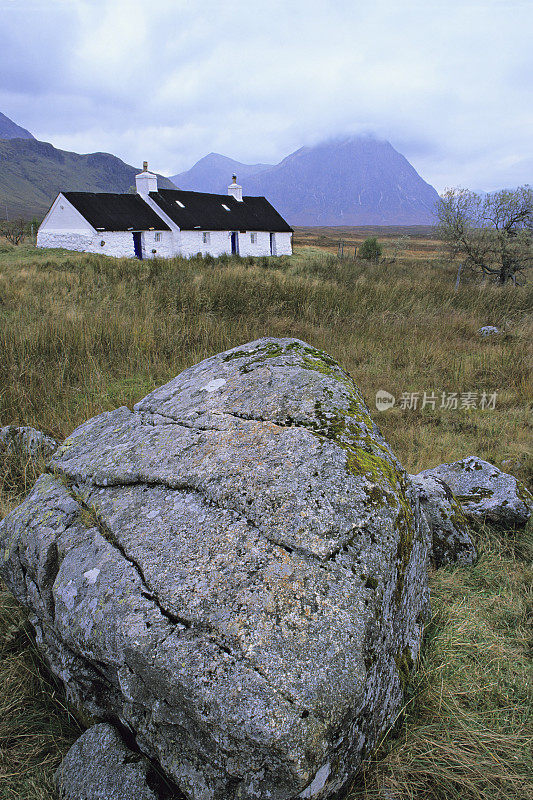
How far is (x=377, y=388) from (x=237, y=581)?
510 cm

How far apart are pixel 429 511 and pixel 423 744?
1.62 metres

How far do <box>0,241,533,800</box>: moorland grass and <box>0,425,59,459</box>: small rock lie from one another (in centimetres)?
17

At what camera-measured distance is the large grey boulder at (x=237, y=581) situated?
130cm

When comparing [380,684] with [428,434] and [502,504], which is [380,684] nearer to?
[502,504]

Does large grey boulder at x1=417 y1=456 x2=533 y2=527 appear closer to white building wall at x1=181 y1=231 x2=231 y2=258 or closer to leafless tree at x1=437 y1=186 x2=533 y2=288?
leafless tree at x1=437 y1=186 x2=533 y2=288

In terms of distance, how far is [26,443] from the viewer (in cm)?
364

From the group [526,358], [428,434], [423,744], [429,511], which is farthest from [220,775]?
[526,358]

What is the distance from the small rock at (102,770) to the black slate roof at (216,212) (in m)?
31.7

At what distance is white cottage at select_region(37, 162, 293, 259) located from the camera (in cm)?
2766

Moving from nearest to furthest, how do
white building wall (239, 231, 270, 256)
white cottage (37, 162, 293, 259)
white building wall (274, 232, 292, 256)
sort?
white cottage (37, 162, 293, 259) < white building wall (239, 231, 270, 256) < white building wall (274, 232, 292, 256)

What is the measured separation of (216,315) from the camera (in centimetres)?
813

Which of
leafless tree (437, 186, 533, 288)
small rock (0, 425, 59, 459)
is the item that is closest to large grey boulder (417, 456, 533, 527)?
small rock (0, 425, 59, 459)

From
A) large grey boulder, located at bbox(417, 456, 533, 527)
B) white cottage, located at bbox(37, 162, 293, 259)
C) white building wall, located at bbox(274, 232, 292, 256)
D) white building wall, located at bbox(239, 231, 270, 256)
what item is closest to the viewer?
large grey boulder, located at bbox(417, 456, 533, 527)

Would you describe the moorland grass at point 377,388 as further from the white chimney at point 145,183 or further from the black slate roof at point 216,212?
the white chimney at point 145,183
